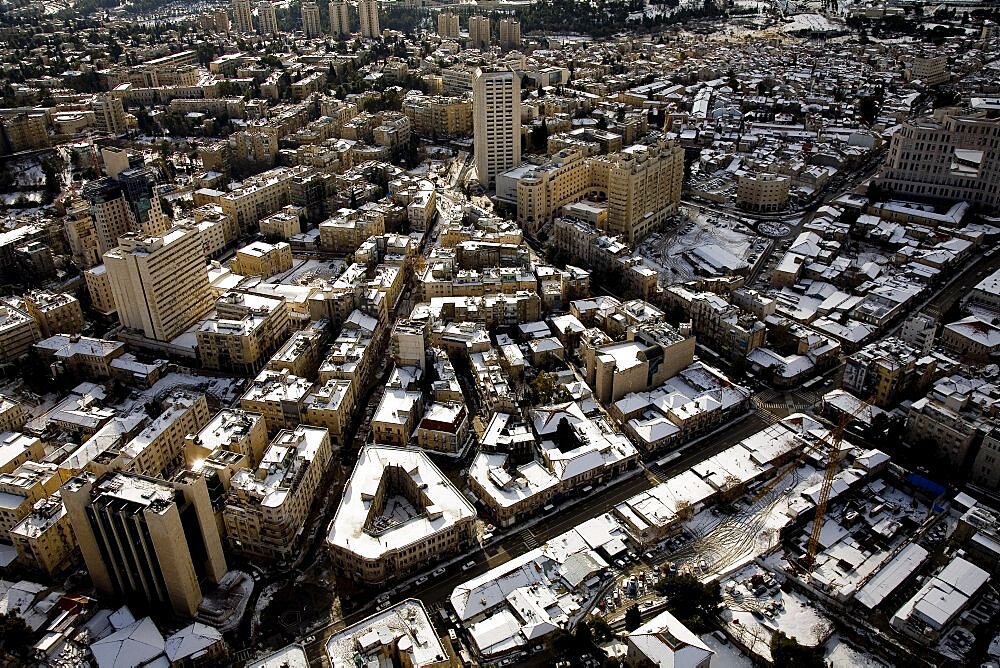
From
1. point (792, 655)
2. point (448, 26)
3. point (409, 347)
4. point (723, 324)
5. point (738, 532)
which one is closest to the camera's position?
point (792, 655)

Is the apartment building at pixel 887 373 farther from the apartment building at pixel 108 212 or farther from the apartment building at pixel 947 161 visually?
the apartment building at pixel 108 212

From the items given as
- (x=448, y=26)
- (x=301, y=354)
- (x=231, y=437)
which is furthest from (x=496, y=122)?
(x=448, y=26)

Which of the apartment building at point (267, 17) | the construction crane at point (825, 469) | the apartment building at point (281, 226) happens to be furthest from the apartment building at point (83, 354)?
the apartment building at point (267, 17)

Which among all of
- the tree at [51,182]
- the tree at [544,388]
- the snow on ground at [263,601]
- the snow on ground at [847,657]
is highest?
the tree at [51,182]

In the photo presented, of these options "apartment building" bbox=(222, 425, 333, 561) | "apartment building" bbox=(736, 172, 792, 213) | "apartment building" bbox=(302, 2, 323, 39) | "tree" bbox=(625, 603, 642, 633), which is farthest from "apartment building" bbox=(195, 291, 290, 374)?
"apartment building" bbox=(302, 2, 323, 39)

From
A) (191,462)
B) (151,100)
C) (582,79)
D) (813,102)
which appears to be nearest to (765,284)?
(191,462)

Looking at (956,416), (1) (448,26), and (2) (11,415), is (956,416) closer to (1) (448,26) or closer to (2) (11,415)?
(2) (11,415)
